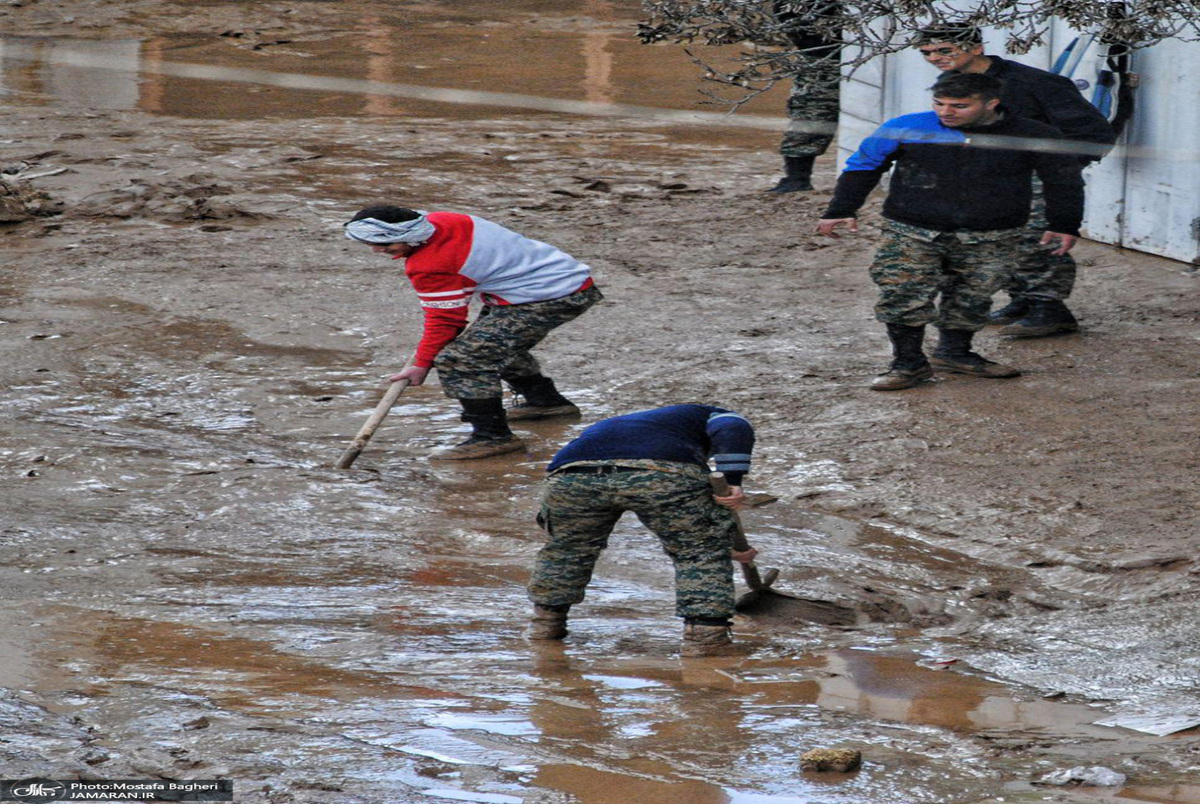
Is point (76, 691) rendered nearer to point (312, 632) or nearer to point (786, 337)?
point (312, 632)

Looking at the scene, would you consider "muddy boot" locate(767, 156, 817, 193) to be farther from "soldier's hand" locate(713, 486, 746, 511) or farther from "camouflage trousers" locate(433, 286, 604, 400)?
"soldier's hand" locate(713, 486, 746, 511)

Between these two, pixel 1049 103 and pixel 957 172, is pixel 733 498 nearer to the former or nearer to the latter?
pixel 957 172

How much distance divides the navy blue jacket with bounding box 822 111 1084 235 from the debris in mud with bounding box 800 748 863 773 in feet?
14.2

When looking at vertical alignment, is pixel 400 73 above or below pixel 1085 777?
below

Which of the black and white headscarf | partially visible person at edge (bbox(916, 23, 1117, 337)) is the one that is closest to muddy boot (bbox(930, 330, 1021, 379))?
partially visible person at edge (bbox(916, 23, 1117, 337))

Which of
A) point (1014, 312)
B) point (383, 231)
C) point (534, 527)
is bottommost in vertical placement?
point (534, 527)

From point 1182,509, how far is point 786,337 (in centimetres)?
344

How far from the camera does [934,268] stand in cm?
800

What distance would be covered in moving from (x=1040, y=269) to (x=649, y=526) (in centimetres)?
441

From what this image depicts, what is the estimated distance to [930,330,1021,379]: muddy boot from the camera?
8305mm

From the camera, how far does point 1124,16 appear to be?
Result: 18.5 feet

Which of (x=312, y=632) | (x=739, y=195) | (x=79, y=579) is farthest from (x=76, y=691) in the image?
(x=739, y=195)

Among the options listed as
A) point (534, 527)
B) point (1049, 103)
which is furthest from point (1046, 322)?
point (534, 527)

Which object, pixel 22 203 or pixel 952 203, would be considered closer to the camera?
pixel 952 203
